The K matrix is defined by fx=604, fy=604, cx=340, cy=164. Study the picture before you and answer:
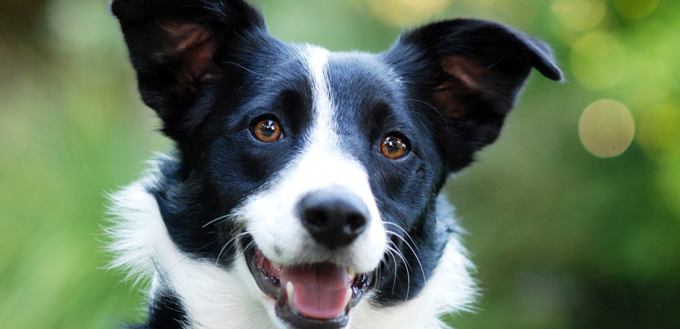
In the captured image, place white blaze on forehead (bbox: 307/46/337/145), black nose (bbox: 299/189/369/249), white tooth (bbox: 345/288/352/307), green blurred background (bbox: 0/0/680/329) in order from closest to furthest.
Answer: black nose (bbox: 299/189/369/249)
white tooth (bbox: 345/288/352/307)
white blaze on forehead (bbox: 307/46/337/145)
green blurred background (bbox: 0/0/680/329)

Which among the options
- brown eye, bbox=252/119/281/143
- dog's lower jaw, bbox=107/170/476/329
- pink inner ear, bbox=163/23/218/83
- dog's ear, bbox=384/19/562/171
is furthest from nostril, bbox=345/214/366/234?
pink inner ear, bbox=163/23/218/83

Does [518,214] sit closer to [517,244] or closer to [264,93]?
[517,244]

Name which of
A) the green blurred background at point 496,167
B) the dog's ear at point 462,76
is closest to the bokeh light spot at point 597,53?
the green blurred background at point 496,167

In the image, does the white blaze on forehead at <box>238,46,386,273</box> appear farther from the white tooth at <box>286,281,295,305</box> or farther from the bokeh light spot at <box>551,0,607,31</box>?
the bokeh light spot at <box>551,0,607,31</box>

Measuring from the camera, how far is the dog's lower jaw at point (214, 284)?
9.21 ft

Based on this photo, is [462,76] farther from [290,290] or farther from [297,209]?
[290,290]

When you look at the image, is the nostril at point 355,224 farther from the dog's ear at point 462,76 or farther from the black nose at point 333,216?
the dog's ear at point 462,76

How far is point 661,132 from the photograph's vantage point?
19.5 ft

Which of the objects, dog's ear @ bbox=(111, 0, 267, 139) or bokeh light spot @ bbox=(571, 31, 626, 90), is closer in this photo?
dog's ear @ bbox=(111, 0, 267, 139)

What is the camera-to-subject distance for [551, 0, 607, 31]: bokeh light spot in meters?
6.66

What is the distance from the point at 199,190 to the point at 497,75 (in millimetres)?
1734

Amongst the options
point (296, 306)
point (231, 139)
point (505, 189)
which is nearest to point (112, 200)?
point (231, 139)

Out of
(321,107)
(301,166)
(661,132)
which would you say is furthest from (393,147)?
(661,132)

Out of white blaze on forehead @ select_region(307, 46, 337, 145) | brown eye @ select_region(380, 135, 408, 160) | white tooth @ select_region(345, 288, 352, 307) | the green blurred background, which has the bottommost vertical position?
the green blurred background
